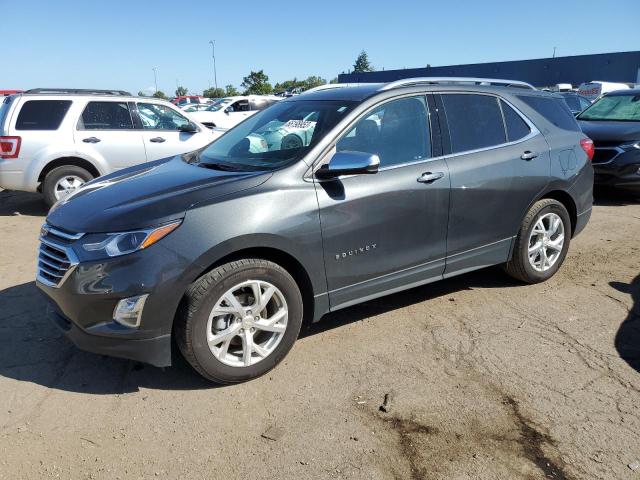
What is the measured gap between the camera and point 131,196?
3.25m

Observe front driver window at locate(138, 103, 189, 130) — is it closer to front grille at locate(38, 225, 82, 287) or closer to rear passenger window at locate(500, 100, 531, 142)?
front grille at locate(38, 225, 82, 287)

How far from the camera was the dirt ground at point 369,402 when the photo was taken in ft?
8.41

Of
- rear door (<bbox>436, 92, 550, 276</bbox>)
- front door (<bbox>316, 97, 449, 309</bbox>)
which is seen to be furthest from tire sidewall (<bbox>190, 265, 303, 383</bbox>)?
rear door (<bbox>436, 92, 550, 276</bbox>)

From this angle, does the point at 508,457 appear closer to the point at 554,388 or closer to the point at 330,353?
the point at 554,388

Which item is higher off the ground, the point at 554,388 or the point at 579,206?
the point at 579,206

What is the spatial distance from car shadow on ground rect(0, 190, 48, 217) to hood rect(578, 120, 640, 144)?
8.74 meters

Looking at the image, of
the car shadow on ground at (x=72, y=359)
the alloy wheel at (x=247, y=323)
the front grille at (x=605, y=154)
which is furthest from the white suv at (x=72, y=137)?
the front grille at (x=605, y=154)

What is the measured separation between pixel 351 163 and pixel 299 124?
79 cm

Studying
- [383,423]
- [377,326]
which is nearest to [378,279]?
[377,326]

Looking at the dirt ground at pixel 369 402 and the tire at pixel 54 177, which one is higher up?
the tire at pixel 54 177

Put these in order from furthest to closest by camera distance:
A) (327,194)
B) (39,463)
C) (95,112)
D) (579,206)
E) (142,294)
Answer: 1. (95,112)
2. (579,206)
3. (327,194)
4. (142,294)
5. (39,463)

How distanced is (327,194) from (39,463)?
216cm

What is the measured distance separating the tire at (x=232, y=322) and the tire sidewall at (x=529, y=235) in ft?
7.54

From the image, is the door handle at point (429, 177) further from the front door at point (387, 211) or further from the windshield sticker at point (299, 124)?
the windshield sticker at point (299, 124)
